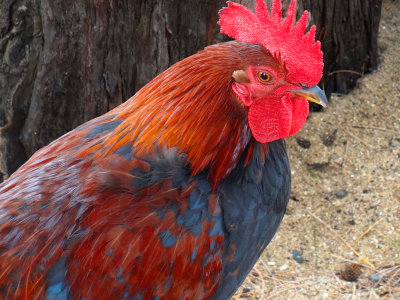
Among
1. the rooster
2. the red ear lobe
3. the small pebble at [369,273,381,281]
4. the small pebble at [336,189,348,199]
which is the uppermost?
the red ear lobe

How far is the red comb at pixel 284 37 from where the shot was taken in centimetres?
245

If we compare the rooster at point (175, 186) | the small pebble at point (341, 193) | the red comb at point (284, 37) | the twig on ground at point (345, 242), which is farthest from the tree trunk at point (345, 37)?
the rooster at point (175, 186)

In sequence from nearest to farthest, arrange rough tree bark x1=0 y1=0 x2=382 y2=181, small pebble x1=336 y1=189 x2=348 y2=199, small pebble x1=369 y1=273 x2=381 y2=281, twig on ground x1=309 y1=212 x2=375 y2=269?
1. rough tree bark x1=0 y1=0 x2=382 y2=181
2. small pebble x1=369 y1=273 x2=381 y2=281
3. twig on ground x1=309 y1=212 x2=375 y2=269
4. small pebble x1=336 y1=189 x2=348 y2=199

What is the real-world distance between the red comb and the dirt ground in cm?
191

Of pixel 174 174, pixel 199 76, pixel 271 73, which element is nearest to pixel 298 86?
pixel 271 73

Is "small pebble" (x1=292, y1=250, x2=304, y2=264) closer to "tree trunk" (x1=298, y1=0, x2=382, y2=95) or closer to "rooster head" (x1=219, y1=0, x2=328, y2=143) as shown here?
"tree trunk" (x1=298, y1=0, x2=382, y2=95)

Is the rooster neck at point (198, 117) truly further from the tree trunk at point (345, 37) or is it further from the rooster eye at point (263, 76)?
the tree trunk at point (345, 37)

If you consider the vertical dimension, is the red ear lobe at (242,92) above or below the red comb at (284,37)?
below

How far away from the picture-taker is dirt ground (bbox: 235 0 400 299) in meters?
3.86

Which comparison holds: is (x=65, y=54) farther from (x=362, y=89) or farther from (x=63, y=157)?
(x=362, y=89)

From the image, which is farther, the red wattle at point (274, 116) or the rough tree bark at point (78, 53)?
the rough tree bark at point (78, 53)

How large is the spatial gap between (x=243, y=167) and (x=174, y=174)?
36 centimetres

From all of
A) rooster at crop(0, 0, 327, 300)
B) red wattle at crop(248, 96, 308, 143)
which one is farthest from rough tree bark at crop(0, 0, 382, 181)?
red wattle at crop(248, 96, 308, 143)

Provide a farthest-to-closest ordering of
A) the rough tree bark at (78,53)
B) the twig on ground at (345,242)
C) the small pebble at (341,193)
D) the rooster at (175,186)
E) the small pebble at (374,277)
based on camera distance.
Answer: the small pebble at (341,193)
the twig on ground at (345,242)
the small pebble at (374,277)
the rough tree bark at (78,53)
the rooster at (175,186)
